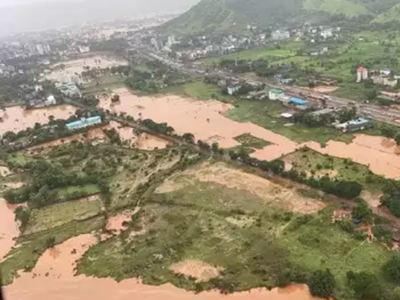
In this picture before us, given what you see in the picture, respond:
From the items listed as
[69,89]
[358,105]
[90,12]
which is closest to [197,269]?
[358,105]

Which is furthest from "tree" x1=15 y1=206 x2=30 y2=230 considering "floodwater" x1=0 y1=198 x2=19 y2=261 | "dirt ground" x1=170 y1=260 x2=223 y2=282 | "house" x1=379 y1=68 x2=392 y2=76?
"house" x1=379 y1=68 x2=392 y2=76

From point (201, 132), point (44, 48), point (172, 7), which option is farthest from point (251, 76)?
point (172, 7)

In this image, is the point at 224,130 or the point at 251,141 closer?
the point at 251,141

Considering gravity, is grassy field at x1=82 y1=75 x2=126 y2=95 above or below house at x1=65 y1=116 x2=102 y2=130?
below

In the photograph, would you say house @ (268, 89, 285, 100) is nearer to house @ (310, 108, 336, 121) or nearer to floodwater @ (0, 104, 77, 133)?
house @ (310, 108, 336, 121)

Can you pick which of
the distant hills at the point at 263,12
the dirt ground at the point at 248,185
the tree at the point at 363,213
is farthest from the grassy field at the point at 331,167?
the distant hills at the point at 263,12

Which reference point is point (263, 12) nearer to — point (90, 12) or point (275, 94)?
point (275, 94)

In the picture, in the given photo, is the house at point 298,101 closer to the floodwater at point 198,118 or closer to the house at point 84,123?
the floodwater at point 198,118
